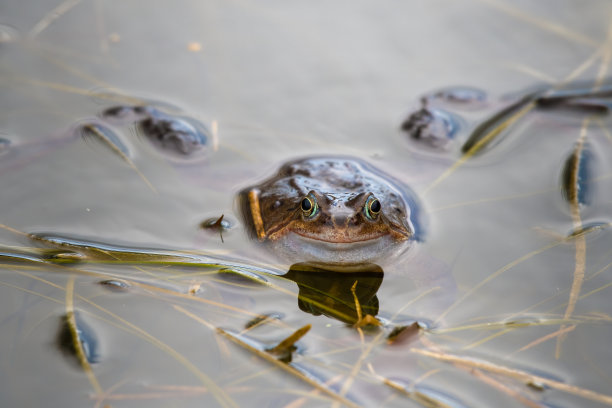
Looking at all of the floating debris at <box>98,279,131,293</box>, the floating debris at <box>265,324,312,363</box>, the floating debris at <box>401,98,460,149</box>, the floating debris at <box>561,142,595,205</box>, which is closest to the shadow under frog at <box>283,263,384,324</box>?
the floating debris at <box>265,324,312,363</box>

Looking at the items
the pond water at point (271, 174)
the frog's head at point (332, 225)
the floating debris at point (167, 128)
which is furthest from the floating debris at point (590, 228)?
the floating debris at point (167, 128)

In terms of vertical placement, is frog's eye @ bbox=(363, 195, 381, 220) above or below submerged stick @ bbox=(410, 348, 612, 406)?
above

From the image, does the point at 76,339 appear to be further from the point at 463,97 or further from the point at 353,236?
the point at 463,97

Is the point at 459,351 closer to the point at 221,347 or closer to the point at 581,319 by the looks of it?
the point at 581,319

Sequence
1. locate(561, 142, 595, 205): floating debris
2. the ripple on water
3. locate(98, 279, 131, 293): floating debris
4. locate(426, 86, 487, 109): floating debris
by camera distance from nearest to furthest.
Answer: locate(98, 279, 131, 293): floating debris, locate(561, 142, 595, 205): floating debris, locate(426, 86, 487, 109): floating debris, the ripple on water

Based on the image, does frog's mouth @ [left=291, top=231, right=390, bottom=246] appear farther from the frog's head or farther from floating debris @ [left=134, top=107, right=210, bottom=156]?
floating debris @ [left=134, top=107, right=210, bottom=156]

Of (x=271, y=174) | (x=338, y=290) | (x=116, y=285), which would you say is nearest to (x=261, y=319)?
(x=338, y=290)
